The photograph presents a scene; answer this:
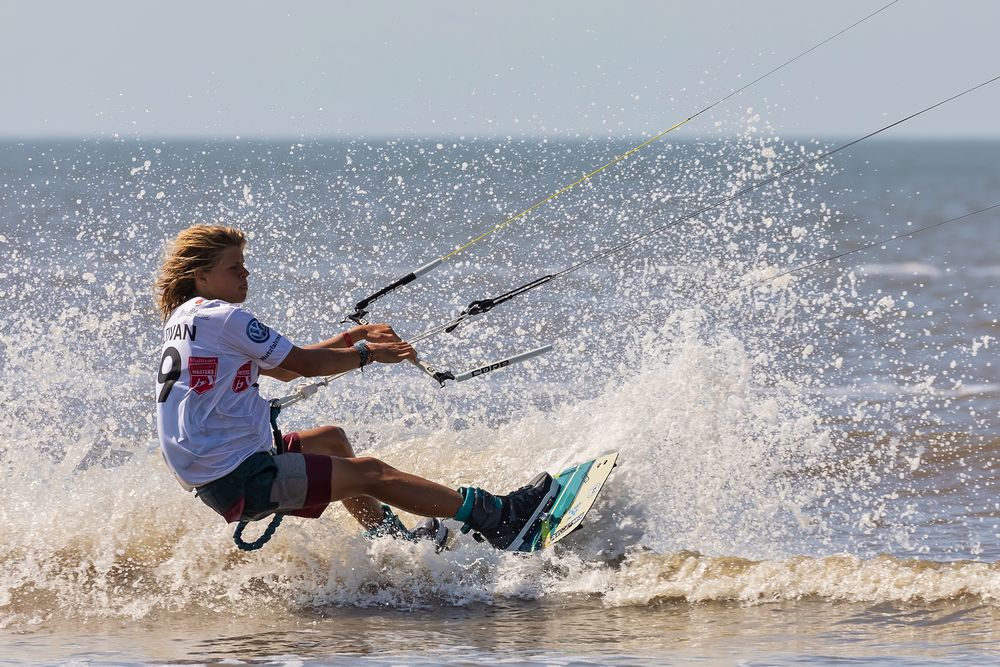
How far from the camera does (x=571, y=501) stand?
19.8 feet

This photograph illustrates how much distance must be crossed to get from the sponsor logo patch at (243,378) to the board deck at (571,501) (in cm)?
150

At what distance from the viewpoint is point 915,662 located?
456 cm

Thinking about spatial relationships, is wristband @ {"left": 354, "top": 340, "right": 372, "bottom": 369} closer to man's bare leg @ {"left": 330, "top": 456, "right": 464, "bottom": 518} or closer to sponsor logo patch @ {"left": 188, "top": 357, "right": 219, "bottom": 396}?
man's bare leg @ {"left": 330, "top": 456, "right": 464, "bottom": 518}

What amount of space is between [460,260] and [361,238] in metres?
4.37

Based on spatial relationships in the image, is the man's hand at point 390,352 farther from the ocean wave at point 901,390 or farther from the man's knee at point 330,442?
the ocean wave at point 901,390

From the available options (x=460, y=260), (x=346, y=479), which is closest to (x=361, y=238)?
(x=460, y=260)

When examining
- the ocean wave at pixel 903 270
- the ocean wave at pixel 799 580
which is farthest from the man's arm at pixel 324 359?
the ocean wave at pixel 903 270

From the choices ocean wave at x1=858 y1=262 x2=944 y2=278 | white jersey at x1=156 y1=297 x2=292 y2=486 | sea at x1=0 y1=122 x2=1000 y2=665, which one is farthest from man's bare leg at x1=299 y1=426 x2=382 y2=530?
ocean wave at x1=858 y1=262 x2=944 y2=278

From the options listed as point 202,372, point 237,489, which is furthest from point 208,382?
point 237,489

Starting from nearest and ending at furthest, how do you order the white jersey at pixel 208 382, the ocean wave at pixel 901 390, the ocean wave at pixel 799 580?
the white jersey at pixel 208 382 → the ocean wave at pixel 799 580 → the ocean wave at pixel 901 390

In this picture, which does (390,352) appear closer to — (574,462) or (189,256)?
(189,256)

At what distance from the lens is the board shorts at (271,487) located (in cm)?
501

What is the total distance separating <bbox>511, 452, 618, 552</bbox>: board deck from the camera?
228 inches

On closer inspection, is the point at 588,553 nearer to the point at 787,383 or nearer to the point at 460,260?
the point at 787,383
